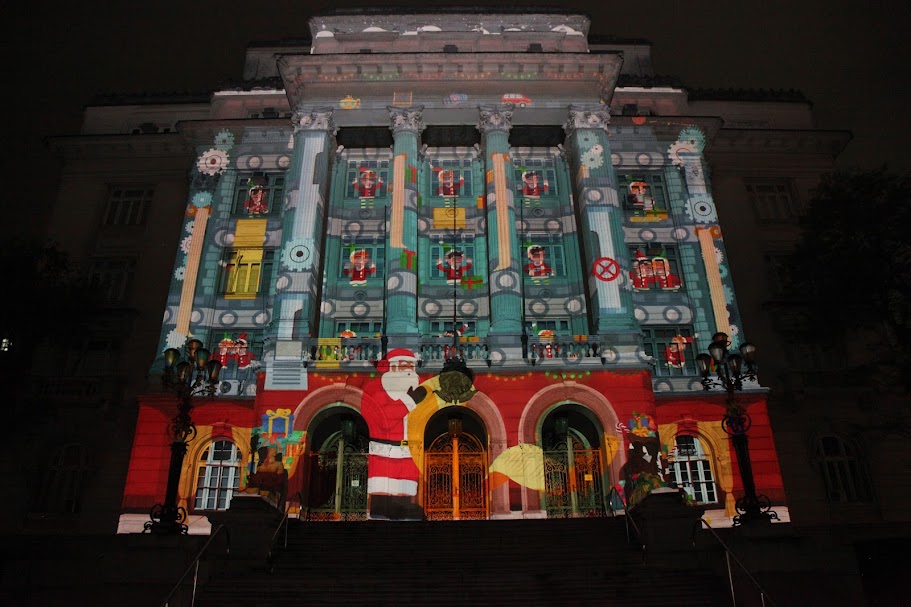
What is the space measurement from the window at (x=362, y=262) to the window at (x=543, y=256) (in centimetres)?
635

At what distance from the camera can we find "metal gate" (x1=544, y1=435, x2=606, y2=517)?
23766 millimetres

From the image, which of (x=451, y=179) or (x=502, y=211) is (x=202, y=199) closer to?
(x=451, y=179)

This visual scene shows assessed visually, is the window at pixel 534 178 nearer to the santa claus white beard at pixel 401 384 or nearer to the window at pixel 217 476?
the santa claus white beard at pixel 401 384

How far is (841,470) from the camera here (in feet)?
88.0

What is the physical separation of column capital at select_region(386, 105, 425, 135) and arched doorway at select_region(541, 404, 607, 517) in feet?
46.4

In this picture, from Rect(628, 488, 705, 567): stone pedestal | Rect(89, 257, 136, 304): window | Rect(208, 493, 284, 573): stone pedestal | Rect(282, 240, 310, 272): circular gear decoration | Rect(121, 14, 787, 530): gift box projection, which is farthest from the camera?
Rect(89, 257, 136, 304): window

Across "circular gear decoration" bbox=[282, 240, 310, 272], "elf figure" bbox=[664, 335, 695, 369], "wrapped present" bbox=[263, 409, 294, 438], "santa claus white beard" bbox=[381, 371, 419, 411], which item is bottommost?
"wrapped present" bbox=[263, 409, 294, 438]

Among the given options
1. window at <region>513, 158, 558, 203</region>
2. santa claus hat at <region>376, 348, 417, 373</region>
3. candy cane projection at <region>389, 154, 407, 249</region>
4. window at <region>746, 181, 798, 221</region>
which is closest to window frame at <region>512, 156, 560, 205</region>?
window at <region>513, 158, 558, 203</region>

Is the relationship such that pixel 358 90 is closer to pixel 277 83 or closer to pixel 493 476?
pixel 277 83

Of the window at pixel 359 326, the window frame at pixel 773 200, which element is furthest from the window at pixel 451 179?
the window frame at pixel 773 200

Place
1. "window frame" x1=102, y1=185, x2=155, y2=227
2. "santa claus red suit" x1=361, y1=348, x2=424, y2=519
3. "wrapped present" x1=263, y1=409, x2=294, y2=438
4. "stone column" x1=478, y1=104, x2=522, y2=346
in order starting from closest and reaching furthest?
1. "santa claus red suit" x1=361, y1=348, x2=424, y2=519
2. "wrapped present" x1=263, y1=409, x2=294, y2=438
3. "stone column" x1=478, y1=104, x2=522, y2=346
4. "window frame" x1=102, y1=185, x2=155, y2=227

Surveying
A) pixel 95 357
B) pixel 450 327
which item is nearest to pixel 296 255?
pixel 450 327

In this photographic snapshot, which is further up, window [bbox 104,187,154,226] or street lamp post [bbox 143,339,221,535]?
window [bbox 104,187,154,226]

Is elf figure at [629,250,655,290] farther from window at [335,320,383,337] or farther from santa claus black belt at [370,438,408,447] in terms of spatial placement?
santa claus black belt at [370,438,408,447]
